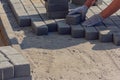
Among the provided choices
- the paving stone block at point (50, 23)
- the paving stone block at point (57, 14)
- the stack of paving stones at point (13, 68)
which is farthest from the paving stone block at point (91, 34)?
the stack of paving stones at point (13, 68)

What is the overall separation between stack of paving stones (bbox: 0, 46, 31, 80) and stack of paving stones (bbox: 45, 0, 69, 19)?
312 centimetres

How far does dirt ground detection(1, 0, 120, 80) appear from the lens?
5.86 meters

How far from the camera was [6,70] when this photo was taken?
471 cm

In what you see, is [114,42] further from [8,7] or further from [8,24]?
[8,7]

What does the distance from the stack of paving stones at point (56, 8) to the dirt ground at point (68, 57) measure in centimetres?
63

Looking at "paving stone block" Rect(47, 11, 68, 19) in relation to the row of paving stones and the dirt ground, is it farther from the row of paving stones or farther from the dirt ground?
the dirt ground

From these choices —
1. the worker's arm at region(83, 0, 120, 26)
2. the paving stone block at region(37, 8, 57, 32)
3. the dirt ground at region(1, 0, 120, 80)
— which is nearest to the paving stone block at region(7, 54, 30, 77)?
the dirt ground at region(1, 0, 120, 80)

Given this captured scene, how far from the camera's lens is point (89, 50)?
22.1 feet

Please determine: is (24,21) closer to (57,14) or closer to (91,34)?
(57,14)

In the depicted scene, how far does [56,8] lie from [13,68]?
349 centimetres

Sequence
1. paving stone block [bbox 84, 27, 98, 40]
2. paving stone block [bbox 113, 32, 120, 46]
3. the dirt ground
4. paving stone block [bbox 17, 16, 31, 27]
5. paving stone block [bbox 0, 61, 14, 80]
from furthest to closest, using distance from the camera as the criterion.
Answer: paving stone block [bbox 17, 16, 31, 27]
paving stone block [bbox 84, 27, 98, 40]
paving stone block [bbox 113, 32, 120, 46]
the dirt ground
paving stone block [bbox 0, 61, 14, 80]

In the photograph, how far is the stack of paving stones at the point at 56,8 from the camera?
7.98 meters

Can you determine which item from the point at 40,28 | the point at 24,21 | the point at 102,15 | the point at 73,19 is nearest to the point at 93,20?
the point at 102,15

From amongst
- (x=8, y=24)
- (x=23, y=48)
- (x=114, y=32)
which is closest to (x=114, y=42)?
(x=114, y=32)
